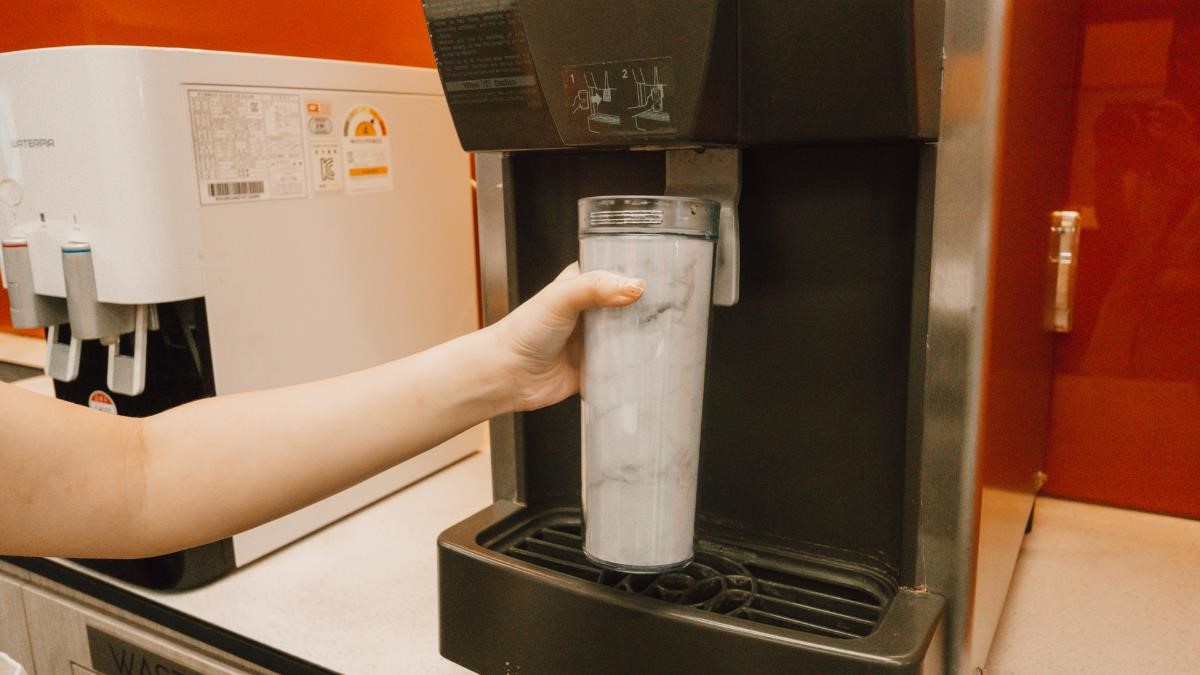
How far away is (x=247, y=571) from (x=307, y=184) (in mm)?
418

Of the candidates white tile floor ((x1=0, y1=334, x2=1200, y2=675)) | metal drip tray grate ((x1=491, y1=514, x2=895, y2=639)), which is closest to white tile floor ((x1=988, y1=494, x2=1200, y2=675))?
white tile floor ((x1=0, y1=334, x2=1200, y2=675))

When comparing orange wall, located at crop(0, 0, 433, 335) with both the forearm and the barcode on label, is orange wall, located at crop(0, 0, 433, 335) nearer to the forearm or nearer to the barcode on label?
the barcode on label

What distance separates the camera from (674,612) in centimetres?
54

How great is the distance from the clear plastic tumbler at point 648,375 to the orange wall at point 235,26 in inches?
28.3

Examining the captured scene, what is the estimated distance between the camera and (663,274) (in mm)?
507

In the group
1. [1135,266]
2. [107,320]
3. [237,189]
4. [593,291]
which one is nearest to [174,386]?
[107,320]

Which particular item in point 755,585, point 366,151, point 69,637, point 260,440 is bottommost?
point 69,637

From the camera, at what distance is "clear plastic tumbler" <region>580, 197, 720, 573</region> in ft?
1.67

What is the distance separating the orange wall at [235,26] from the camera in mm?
966

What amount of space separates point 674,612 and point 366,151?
0.70m

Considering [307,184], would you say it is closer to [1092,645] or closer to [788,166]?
[788,166]

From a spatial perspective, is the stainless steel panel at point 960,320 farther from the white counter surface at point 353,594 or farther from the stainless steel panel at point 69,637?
the stainless steel panel at point 69,637

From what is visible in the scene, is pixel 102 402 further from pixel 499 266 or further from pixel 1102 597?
pixel 1102 597

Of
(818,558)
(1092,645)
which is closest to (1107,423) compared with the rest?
(1092,645)
